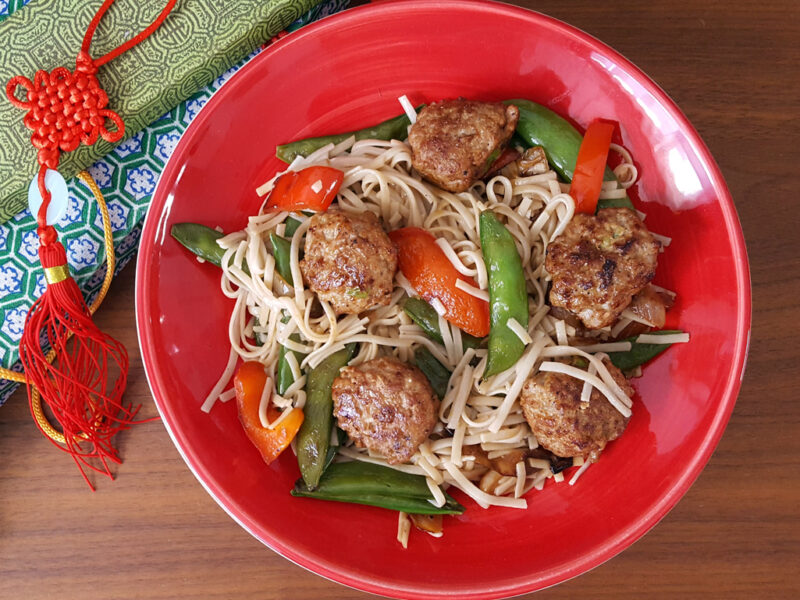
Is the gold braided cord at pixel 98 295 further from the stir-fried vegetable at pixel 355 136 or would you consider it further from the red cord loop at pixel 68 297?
the stir-fried vegetable at pixel 355 136

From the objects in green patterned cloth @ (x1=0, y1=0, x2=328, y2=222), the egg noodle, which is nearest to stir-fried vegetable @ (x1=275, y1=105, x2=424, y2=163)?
the egg noodle

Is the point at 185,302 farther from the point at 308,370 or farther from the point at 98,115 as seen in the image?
the point at 98,115

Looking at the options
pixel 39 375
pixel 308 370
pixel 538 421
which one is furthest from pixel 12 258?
pixel 538 421

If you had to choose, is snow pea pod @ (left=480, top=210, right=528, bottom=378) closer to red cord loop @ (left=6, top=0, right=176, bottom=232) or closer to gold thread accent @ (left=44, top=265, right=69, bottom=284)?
red cord loop @ (left=6, top=0, right=176, bottom=232)

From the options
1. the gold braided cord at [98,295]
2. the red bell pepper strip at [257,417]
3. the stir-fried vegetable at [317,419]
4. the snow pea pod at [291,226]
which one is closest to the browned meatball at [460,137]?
the snow pea pod at [291,226]

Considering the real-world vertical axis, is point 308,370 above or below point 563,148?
below

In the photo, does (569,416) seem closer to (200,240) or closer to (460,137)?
(460,137)
